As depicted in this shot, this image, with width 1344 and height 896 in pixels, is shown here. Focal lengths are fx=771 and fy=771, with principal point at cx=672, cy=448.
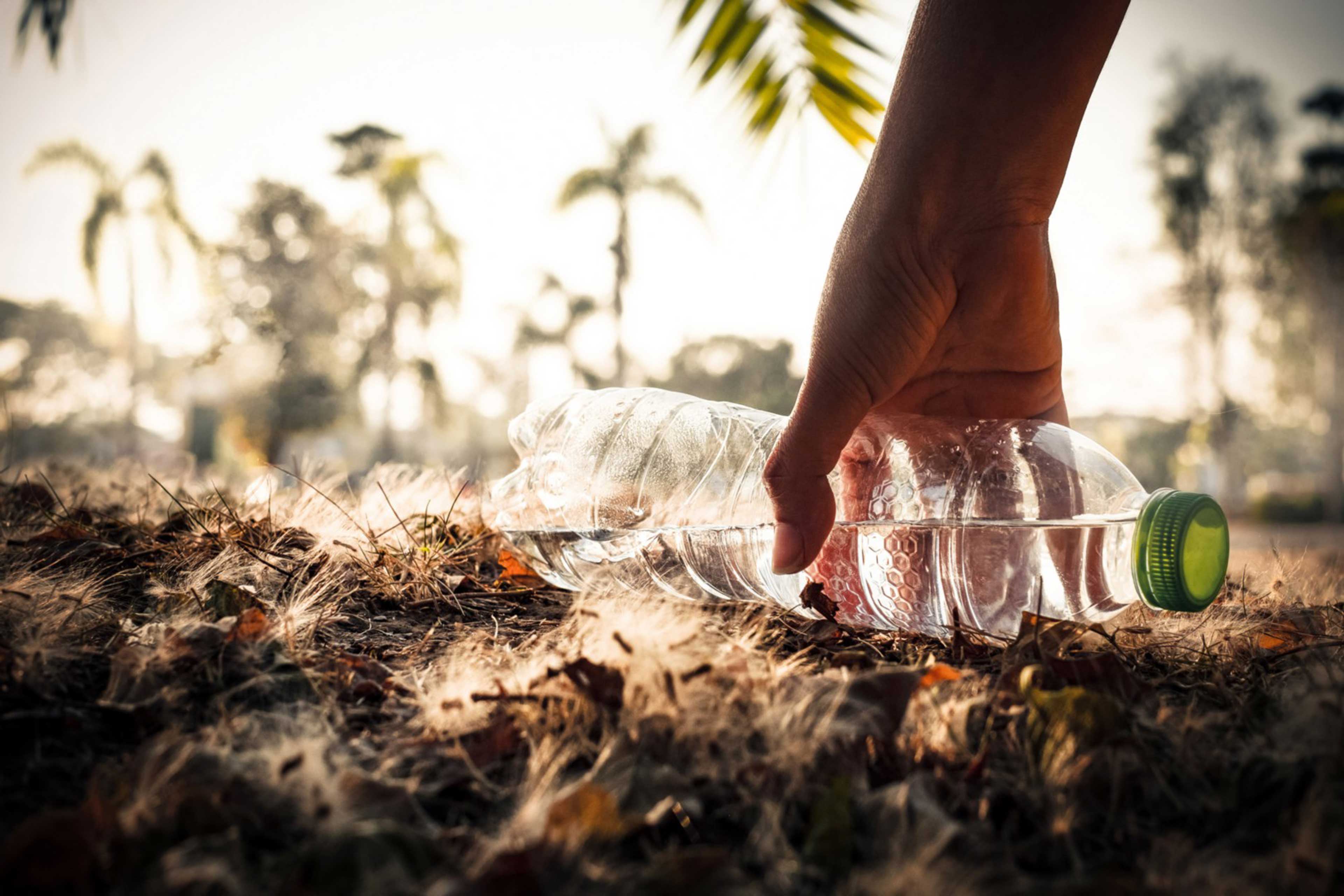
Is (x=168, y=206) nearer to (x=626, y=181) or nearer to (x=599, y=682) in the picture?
(x=626, y=181)

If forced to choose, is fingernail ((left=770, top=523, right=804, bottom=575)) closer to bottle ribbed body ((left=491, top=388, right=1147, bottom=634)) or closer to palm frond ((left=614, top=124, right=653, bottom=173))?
bottle ribbed body ((left=491, top=388, right=1147, bottom=634))

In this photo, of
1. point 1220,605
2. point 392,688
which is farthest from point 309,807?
point 1220,605

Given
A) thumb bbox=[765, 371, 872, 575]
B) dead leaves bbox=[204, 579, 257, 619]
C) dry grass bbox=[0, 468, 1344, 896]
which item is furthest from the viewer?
thumb bbox=[765, 371, 872, 575]

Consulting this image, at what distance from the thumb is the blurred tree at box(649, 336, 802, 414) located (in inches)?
795

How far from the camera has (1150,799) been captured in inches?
29.2

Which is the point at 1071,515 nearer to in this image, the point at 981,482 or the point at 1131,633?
the point at 981,482

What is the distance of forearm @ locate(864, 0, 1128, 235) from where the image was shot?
4.50 ft

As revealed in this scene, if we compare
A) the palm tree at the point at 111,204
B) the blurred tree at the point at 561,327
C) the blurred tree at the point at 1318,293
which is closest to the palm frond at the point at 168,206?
the palm tree at the point at 111,204

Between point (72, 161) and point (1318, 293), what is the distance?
39.3 m

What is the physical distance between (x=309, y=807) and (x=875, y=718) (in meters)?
0.54

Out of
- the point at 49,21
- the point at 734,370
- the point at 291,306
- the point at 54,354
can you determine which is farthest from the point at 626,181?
the point at 54,354

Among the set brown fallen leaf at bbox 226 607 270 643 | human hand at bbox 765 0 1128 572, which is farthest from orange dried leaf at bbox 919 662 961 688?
brown fallen leaf at bbox 226 607 270 643

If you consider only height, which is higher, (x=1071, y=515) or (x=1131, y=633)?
(x=1071, y=515)

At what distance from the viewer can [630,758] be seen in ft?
2.44
